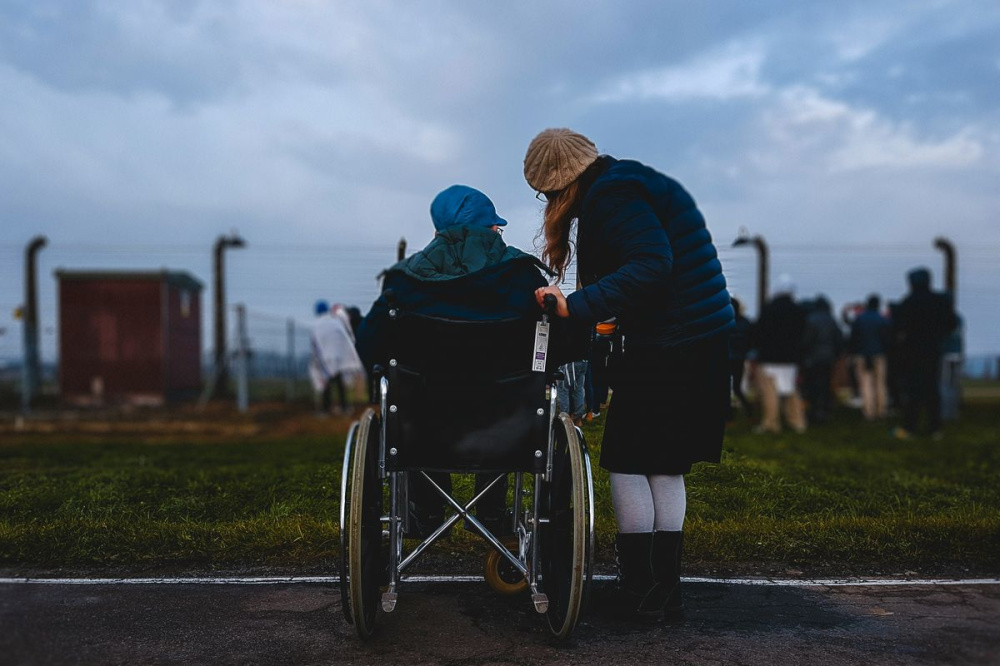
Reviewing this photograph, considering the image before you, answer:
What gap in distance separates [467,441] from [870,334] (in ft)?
36.9

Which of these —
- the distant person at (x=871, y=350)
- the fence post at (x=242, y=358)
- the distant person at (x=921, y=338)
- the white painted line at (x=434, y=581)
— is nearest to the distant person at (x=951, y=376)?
the distant person at (x=871, y=350)

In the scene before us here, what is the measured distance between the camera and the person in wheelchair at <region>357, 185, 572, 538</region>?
120 inches

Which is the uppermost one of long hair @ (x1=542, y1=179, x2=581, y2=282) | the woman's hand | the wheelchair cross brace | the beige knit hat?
the beige knit hat

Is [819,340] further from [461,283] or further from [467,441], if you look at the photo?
[461,283]

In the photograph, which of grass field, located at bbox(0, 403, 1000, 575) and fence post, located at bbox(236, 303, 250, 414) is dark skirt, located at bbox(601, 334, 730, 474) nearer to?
grass field, located at bbox(0, 403, 1000, 575)

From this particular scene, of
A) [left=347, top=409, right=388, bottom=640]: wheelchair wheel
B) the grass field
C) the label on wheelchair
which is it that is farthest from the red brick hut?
the label on wheelchair

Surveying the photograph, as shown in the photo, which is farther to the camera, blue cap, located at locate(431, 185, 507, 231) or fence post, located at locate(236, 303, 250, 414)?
fence post, located at locate(236, 303, 250, 414)

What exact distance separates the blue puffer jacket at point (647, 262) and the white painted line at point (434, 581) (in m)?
1.23

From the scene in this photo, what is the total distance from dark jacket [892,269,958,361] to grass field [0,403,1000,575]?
4.16 m

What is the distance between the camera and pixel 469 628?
133 inches

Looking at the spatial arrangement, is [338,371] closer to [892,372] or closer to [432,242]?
[892,372]

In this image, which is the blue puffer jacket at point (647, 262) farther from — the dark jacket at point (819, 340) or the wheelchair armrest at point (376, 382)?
the dark jacket at point (819, 340)

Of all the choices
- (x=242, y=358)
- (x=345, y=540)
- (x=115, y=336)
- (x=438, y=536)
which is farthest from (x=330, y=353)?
(x=345, y=540)

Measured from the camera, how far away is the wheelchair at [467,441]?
9.98 ft
